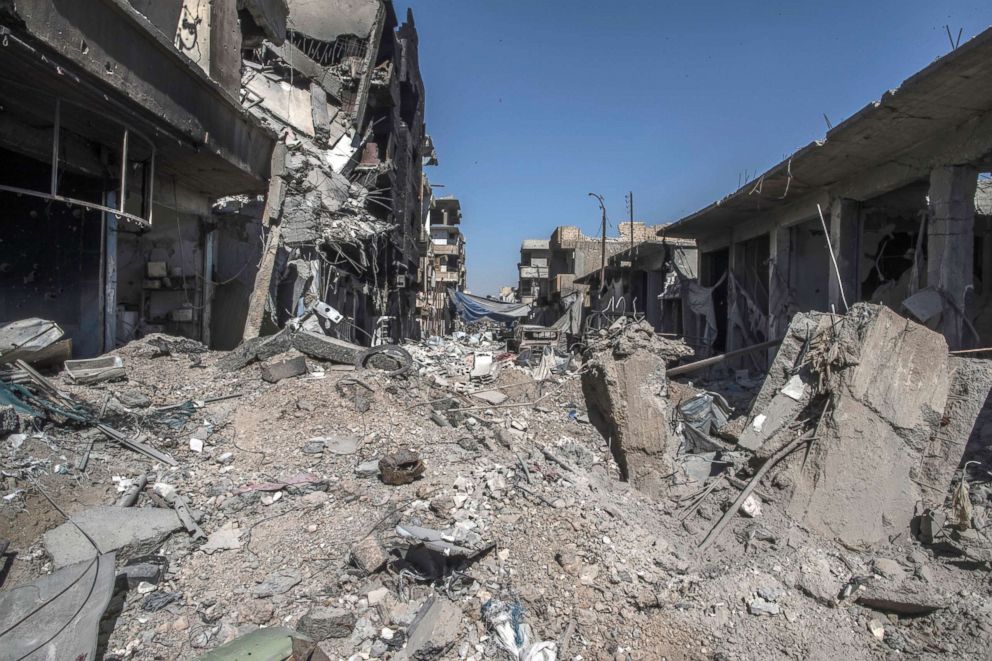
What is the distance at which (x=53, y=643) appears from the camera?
2.63 meters

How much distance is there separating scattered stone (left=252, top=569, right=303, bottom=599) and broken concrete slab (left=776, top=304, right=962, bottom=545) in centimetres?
366

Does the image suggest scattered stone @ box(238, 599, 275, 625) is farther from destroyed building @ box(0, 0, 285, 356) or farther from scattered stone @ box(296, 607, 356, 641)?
destroyed building @ box(0, 0, 285, 356)

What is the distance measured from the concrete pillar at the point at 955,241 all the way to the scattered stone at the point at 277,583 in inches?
287

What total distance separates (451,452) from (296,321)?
189 inches

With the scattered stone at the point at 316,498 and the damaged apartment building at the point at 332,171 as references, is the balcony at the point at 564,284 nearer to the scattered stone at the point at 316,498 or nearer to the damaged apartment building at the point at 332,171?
the damaged apartment building at the point at 332,171

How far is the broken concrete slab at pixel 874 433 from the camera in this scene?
4.31 m

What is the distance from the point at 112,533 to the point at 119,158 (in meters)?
5.55

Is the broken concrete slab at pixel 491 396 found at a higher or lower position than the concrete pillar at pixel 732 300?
lower

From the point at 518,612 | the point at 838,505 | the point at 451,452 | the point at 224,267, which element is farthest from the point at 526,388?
the point at 224,267

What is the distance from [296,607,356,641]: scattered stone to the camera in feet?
9.98

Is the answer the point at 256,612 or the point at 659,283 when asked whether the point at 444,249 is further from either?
the point at 256,612

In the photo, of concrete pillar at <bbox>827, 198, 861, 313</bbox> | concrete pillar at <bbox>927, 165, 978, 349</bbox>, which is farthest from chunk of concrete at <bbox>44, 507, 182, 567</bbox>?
concrete pillar at <bbox>827, 198, 861, 313</bbox>

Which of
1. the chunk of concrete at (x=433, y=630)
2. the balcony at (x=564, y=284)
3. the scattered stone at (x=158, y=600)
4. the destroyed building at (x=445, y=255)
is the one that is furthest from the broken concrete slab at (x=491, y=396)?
the destroyed building at (x=445, y=255)

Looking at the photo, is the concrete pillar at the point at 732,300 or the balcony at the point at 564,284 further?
the balcony at the point at 564,284
